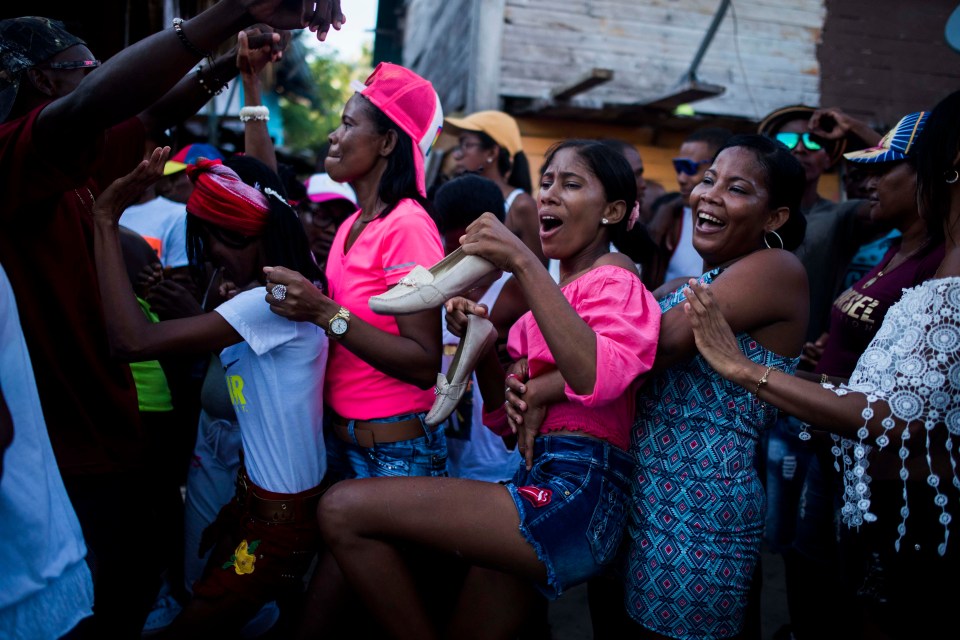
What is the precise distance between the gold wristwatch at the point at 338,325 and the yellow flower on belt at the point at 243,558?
77 centimetres

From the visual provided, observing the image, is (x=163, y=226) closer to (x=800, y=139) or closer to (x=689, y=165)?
(x=689, y=165)

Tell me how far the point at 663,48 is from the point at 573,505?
7.89 m

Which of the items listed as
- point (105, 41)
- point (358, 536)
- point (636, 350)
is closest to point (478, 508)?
point (358, 536)

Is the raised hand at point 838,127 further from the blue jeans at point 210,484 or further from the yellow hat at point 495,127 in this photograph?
the blue jeans at point 210,484

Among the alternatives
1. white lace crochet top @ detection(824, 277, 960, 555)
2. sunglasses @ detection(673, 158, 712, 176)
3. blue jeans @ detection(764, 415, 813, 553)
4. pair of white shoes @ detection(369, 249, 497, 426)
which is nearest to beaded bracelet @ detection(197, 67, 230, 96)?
pair of white shoes @ detection(369, 249, 497, 426)

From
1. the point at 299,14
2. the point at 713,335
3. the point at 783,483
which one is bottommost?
the point at 783,483

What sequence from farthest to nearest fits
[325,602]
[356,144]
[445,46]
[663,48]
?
1. [445,46]
2. [663,48]
3. [356,144]
4. [325,602]

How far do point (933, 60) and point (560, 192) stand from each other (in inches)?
364

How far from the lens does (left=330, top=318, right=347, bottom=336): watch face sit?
7.38 ft

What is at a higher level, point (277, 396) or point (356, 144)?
point (356, 144)

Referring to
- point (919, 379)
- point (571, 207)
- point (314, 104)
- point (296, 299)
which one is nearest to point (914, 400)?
point (919, 379)

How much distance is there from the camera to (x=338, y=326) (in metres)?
2.25

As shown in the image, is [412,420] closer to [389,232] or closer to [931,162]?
[389,232]

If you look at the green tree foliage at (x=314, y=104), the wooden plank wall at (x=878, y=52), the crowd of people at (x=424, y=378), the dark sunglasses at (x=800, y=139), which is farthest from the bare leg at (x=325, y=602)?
the green tree foliage at (x=314, y=104)
